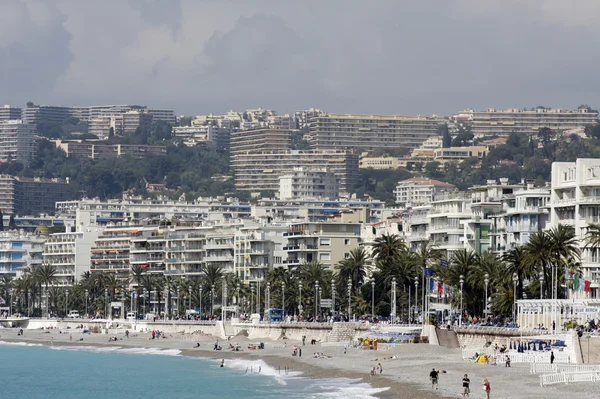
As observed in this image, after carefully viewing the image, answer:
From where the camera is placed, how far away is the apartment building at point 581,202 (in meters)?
111

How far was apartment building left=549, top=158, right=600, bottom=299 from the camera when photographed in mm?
111188

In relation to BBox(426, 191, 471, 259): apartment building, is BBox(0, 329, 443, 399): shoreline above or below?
below

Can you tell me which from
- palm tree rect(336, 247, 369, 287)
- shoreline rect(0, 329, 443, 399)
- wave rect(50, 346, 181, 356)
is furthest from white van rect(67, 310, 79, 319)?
palm tree rect(336, 247, 369, 287)

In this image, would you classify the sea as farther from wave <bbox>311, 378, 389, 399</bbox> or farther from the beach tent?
the beach tent

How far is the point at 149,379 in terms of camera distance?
372 ft

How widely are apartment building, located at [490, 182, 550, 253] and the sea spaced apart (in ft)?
82.4

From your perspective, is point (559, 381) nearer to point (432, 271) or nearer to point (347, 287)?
point (432, 271)

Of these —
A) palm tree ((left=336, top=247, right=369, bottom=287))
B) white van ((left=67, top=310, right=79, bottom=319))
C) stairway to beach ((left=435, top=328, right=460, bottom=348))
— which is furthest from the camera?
white van ((left=67, top=310, right=79, bottom=319))

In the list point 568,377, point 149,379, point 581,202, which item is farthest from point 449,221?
point 568,377

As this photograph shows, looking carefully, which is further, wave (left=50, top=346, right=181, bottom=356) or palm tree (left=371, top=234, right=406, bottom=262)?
wave (left=50, top=346, right=181, bottom=356)

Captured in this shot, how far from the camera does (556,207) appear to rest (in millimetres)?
118625

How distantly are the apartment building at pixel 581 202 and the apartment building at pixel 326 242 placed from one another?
180 ft

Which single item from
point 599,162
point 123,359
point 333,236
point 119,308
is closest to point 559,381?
point 599,162

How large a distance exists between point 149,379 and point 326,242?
202ft
